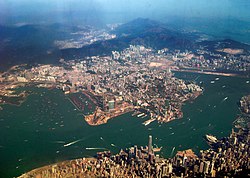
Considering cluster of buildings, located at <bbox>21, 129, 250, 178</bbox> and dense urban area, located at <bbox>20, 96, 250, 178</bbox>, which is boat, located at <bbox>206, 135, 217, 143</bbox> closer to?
dense urban area, located at <bbox>20, 96, 250, 178</bbox>

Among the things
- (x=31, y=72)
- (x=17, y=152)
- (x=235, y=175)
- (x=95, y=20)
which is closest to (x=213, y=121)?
(x=235, y=175)

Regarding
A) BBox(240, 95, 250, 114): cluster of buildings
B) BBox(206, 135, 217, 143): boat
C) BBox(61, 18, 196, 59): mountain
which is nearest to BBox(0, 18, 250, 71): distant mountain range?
BBox(61, 18, 196, 59): mountain

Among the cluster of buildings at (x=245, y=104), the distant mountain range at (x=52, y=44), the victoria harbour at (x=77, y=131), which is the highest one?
the distant mountain range at (x=52, y=44)

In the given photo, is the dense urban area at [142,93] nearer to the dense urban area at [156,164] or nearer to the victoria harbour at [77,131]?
the dense urban area at [156,164]

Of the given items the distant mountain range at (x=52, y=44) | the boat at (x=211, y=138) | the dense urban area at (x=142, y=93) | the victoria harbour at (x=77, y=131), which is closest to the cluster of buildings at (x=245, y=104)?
the dense urban area at (x=142, y=93)

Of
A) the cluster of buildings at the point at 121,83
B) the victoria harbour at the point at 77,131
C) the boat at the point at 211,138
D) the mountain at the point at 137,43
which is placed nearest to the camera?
the victoria harbour at the point at 77,131
